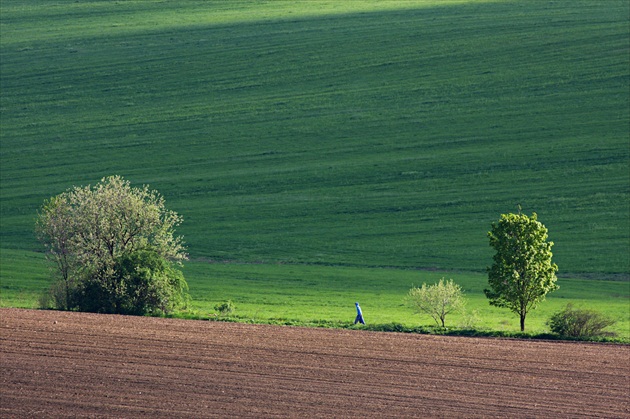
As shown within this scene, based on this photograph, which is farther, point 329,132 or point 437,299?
point 329,132

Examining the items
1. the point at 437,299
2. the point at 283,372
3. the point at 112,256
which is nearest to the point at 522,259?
the point at 437,299

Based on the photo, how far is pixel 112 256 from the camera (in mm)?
38094

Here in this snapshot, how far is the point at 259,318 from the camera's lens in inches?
1465

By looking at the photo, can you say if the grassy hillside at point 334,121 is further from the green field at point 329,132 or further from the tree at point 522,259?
the tree at point 522,259

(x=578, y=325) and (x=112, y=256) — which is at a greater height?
(x=112, y=256)

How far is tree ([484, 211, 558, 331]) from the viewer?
1423 inches

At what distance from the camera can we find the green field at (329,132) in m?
56.8

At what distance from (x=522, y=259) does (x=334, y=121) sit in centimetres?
4880

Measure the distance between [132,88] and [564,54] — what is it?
146 ft

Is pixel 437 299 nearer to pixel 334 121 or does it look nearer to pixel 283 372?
pixel 283 372

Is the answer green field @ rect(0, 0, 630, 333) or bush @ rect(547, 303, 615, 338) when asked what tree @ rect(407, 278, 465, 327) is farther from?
bush @ rect(547, 303, 615, 338)

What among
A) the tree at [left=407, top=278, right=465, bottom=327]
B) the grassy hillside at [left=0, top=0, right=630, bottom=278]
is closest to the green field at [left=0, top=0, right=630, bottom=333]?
the grassy hillside at [left=0, top=0, right=630, bottom=278]

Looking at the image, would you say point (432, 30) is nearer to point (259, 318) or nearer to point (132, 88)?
point (132, 88)

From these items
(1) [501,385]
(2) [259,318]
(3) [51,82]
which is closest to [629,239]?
(2) [259,318]
